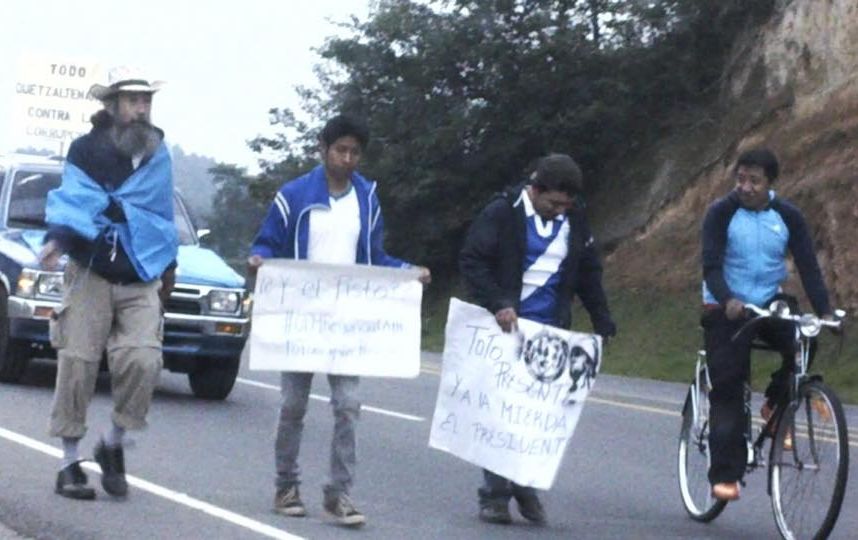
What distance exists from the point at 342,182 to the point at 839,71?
23738mm

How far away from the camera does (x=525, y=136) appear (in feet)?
129

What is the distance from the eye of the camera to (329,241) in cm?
979

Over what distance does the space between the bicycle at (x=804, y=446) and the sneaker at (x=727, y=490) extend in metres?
0.14

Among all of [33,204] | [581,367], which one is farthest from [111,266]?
[33,204]

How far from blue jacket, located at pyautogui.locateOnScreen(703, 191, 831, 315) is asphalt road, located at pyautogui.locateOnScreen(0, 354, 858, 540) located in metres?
1.15

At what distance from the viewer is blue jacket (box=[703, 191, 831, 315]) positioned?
32.6 ft

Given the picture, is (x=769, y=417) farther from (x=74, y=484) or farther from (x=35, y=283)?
(x=35, y=283)

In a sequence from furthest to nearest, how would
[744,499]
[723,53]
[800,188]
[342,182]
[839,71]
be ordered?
[723,53] → [839,71] → [800,188] → [744,499] → [342,182]

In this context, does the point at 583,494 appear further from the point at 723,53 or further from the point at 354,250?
the point at 723,53

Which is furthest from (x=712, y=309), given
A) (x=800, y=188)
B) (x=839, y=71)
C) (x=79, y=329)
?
(x=839, y=71)

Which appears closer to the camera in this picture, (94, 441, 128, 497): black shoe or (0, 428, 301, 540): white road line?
(0, 428, 301, 540): white road line

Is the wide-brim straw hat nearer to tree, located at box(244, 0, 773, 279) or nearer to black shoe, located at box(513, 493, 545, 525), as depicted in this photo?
black shoe, located at box(513, 493, 545, 525)

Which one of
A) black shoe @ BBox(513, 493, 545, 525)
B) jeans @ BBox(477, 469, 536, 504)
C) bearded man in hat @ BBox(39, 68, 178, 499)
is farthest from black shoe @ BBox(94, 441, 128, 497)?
black shoe @ BBox(513, 493, 545, 525)

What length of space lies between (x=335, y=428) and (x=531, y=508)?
1081mm
